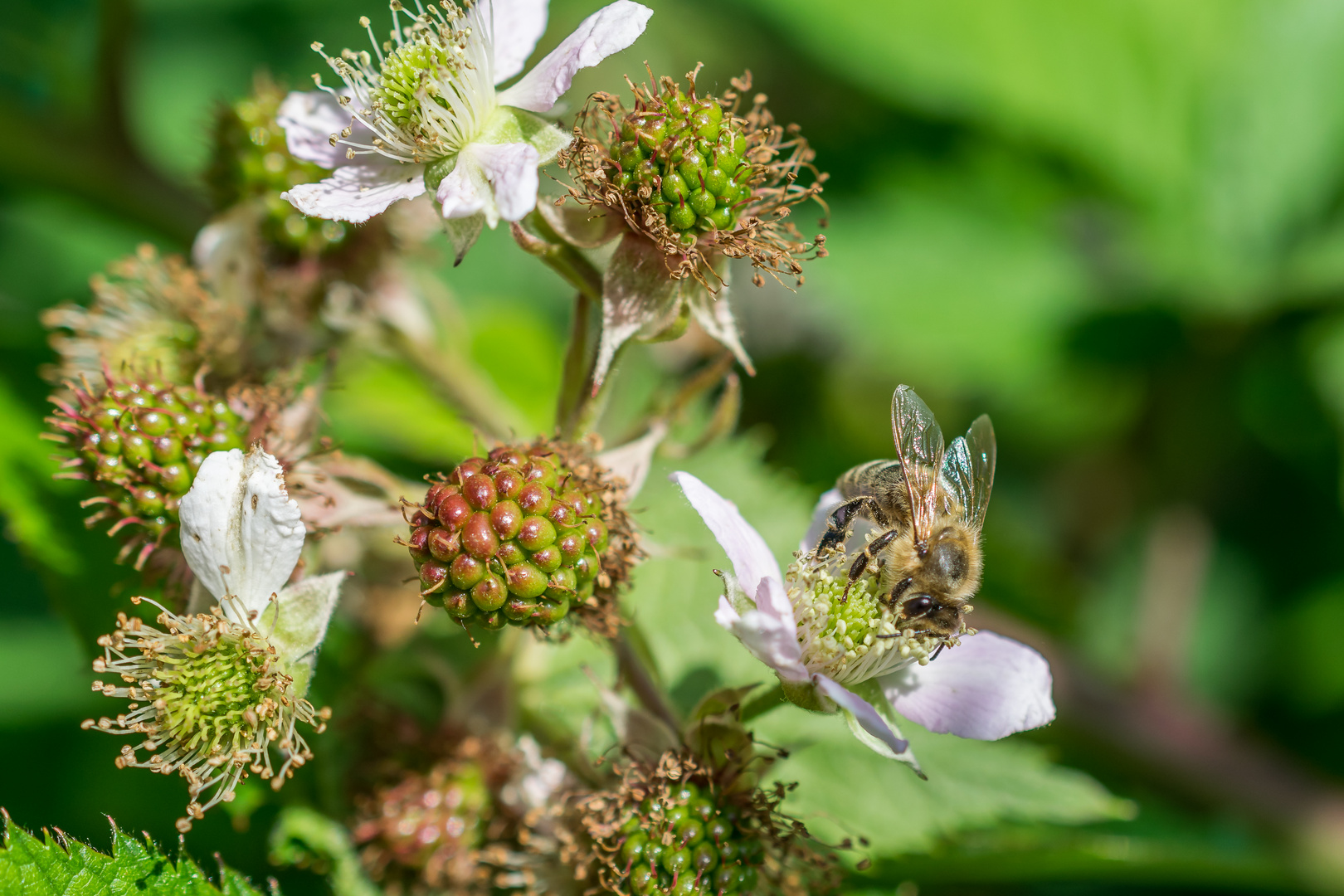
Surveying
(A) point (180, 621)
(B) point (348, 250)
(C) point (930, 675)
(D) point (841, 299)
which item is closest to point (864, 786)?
(C) point (930, 675)

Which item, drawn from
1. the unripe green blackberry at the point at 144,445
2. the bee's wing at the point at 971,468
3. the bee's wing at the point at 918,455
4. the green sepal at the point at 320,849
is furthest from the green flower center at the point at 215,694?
the bee's wing at the point at 971,468

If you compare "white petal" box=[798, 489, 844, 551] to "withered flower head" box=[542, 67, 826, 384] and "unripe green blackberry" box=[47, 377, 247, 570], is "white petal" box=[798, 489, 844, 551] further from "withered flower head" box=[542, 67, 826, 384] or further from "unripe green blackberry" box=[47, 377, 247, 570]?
"unripe green blackberry" box=[47, 377, 247, 570]

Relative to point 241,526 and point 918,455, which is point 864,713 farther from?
point 241,526

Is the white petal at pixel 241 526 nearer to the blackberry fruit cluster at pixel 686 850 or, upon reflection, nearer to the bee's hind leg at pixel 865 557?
the blackberry fruit cluster at pixel 686 850

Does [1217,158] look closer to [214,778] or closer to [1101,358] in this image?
[1101,358]

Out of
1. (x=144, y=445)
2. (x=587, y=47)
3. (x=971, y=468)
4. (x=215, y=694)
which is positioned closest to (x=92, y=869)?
(x=215, y=694)

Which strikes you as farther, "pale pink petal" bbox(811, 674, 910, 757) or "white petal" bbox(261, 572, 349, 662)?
"white petal" bbox(261, 572, 349, 662)

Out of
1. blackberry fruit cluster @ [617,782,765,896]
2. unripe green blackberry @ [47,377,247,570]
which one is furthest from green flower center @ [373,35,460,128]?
blackberry fruit cluster @ [617,782,765,896]
